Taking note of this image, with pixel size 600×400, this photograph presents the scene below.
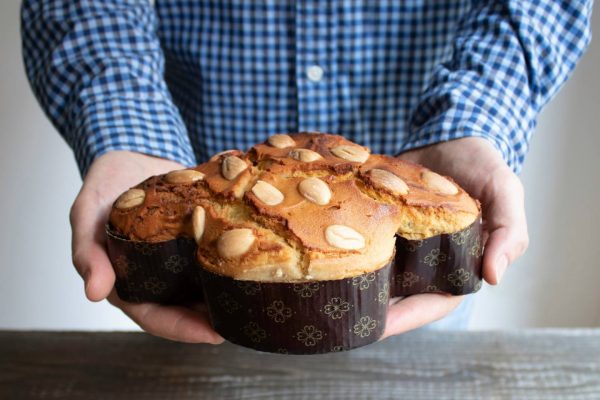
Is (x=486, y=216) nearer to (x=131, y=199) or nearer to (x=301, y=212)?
(x=301, y=212)

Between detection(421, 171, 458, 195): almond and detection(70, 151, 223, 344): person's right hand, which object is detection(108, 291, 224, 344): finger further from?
detection(421, 171, 458, 195): almond

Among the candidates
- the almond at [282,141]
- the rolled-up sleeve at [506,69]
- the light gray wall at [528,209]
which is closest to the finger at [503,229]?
the rolled-up sleeve at [506,69]

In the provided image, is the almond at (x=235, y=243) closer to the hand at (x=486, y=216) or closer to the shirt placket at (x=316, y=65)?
Answer: the hand at (x=486, y=216)

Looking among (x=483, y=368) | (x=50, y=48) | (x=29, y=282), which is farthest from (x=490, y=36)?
(x=29, y=282)

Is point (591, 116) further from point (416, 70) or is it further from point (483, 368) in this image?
point (483, 368)

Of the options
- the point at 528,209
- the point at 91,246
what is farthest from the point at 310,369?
the point at 528,209

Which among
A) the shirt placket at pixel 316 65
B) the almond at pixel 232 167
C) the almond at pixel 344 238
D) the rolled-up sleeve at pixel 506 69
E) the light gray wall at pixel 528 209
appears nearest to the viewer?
the almond at pixel 344 238
